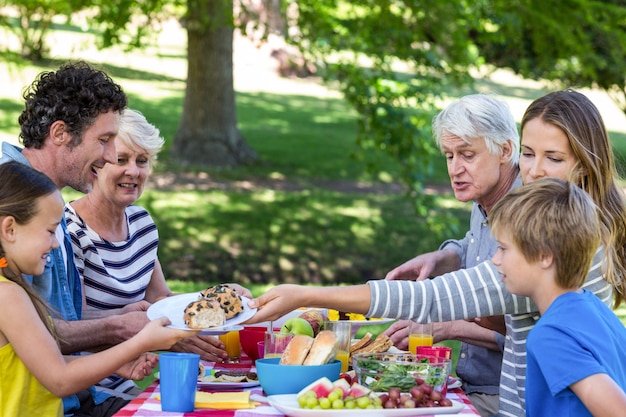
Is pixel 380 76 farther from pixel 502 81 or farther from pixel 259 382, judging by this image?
pixel 502 81

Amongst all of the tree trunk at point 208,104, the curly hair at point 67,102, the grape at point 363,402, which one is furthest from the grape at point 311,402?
the tree trunk at point 208,104

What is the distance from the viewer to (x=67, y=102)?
3574 mm

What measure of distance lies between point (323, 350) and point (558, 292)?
750mm

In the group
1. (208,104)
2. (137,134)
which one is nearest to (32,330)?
(137,134)

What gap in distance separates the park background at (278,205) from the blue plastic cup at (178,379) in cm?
599

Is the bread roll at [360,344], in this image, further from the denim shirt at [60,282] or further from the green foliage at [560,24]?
the green foliage at [560,24]

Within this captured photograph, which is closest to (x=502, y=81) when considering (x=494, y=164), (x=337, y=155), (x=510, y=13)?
(x=337, y=155)

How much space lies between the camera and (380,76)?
1030 centimetres

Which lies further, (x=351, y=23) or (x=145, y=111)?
(x=145, y=111)

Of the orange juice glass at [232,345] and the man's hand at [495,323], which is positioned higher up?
the man's hand at [495,323]

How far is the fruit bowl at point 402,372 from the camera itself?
279cm

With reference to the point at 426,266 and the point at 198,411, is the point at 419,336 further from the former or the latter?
the point at 198,411

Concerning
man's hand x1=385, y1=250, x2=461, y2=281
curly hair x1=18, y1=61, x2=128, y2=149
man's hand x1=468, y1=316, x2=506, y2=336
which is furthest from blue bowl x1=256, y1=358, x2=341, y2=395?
curly hair x1=18, y1=61, x2=128, y2=149

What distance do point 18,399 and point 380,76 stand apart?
7919 millimetres
